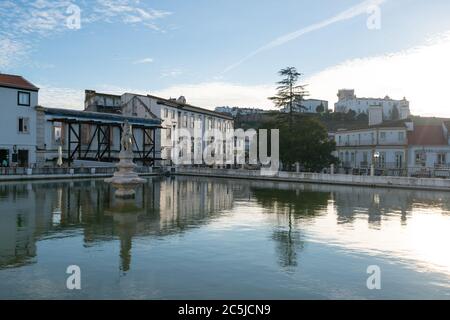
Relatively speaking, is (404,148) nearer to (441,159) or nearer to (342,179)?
(441,159)

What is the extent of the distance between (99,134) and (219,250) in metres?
42.7

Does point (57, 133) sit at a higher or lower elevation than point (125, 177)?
higher

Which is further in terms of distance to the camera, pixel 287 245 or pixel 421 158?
pixel 421 158

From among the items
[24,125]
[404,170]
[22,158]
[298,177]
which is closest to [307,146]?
[298,177]

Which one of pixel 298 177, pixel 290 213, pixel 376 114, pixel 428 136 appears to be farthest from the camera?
pixel 376 114

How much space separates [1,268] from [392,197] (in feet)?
85.3

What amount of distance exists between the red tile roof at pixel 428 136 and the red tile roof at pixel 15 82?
43.5 meters

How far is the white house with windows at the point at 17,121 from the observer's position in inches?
1706

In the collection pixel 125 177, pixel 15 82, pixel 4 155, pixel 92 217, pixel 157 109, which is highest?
pixel 15 82

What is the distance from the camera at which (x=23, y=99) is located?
148 ft

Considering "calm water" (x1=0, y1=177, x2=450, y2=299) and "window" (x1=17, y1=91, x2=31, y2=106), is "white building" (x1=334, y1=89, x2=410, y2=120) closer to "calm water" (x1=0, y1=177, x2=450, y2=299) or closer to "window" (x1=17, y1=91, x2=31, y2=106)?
"window" (x1=17, y1=91, x2=31, y2=106)

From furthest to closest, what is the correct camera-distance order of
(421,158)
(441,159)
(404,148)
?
(404,148)
(421,158)
(441,159)

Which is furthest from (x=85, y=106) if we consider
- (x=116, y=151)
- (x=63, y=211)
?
(x=63, y=211)

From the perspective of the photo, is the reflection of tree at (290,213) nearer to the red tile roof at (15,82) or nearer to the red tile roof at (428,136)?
the red tile roof at (428,136)
